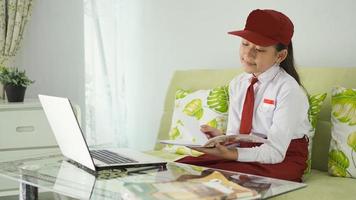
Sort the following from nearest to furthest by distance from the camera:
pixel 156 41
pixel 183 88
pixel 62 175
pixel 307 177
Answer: pixel 62 175 < pixel 307 177 < pixel 183 88 < pixel 156 41

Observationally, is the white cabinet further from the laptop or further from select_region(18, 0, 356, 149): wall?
the laptop

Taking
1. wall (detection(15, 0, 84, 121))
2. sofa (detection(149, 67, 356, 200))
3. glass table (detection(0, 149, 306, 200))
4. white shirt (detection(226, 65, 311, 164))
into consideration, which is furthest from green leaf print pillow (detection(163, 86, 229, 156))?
wall (detection(15, 0, 84, 121))

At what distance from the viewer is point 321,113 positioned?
Result: 2.03 meters

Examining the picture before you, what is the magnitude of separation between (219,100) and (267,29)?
0.61 metres

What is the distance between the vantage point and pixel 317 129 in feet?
6.61

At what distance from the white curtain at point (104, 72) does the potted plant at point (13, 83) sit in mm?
561

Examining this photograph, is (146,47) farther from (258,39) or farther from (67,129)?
(67,129)

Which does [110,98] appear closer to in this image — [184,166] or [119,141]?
[119,141]

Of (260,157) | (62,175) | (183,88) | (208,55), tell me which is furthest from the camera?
(208,55)

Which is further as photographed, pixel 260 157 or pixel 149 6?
pixel 149 6

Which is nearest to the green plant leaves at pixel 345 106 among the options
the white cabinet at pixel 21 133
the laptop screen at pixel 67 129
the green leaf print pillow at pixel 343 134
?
the green leaf print pillow at pixel 343 134

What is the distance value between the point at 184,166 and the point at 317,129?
0.73m

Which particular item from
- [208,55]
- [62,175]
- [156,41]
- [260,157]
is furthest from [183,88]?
[62,175]

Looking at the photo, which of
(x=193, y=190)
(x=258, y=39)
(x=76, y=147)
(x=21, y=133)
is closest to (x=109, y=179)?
(x=76, y=147)
